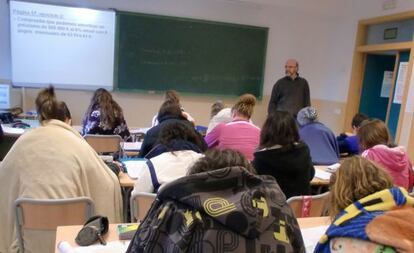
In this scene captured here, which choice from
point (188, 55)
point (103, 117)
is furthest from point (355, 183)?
point (188, 55)

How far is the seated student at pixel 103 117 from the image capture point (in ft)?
11.9

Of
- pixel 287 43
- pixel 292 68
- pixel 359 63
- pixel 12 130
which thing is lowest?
pixel 12 130

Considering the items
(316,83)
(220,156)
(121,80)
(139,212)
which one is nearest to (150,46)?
(121,80)

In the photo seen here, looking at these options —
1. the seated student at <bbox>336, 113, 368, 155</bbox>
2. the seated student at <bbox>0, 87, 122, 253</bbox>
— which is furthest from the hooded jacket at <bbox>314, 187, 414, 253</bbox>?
the seated student at <bbox>336, 113, 368, 155</bbox>

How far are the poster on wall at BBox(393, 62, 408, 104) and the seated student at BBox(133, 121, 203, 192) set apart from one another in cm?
436

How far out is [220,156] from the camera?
116 centimetres

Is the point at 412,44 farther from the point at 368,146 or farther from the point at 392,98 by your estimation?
the point at 368,146

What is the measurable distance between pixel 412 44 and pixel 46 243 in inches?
202

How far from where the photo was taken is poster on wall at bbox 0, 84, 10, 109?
477 cm

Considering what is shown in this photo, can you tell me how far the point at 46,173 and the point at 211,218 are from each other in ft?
4.43

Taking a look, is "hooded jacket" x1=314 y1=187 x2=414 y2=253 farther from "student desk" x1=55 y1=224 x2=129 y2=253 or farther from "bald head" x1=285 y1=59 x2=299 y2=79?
"bald head" x1=285 y1=59 x2=299 y2=79

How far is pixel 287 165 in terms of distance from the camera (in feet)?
7.68

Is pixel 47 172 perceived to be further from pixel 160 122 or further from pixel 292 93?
pixel 292 93

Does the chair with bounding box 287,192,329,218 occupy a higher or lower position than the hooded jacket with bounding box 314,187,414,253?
lower
